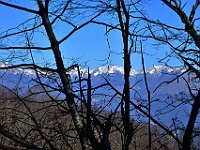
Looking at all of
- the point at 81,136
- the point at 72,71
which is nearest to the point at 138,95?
the point at 72,71

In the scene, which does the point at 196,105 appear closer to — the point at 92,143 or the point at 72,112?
the point at 92,143

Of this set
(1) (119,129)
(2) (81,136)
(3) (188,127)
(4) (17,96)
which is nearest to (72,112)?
(2) (81,136)

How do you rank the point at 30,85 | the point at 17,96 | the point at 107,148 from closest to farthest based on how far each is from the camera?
the point at 107,148 → the point at 17,96 → the point at 30,85

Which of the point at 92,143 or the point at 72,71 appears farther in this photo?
the point at 72,71

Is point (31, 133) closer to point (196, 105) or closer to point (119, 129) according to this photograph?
point (119, 129)

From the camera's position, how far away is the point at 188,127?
1.52 meters

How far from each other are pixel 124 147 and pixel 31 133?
3.20 feet

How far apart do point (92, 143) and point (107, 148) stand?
8 cm

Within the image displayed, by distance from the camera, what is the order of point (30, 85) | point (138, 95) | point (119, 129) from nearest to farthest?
point (119, 129) → point (138, 95) → point (30, 85)

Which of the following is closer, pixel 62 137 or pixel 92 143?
pixel 92 143

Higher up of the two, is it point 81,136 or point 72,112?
point 72,112

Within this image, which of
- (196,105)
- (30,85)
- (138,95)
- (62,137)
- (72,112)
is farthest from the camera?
(30,85)

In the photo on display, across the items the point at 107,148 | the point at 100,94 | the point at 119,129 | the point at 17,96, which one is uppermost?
the point at 100,94

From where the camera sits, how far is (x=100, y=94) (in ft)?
9.21
